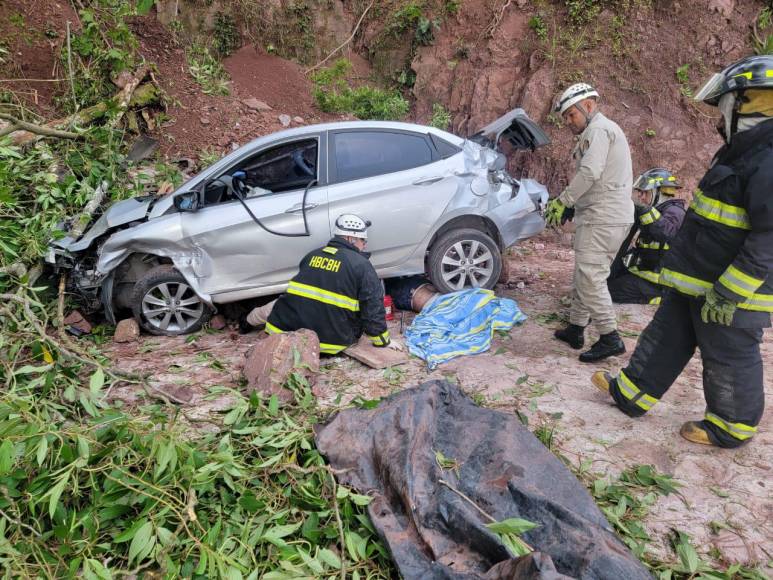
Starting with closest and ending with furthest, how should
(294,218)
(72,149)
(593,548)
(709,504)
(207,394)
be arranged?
(593,548) → (709,504) → (207,394) → (294,218) → (72,149)

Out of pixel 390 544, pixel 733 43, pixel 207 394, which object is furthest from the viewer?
pixel 733 43

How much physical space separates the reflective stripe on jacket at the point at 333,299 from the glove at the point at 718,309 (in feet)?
7.26

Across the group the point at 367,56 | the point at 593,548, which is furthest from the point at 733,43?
the point at 593,548

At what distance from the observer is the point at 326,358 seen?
14.2 feet

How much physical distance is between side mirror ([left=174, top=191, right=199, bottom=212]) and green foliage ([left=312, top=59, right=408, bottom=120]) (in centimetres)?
502

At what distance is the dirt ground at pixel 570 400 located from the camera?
2635 mm

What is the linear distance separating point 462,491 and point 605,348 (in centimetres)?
241

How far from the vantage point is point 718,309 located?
8.98 feet

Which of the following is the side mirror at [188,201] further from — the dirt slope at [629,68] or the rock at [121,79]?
the dirt slope at [629,68]

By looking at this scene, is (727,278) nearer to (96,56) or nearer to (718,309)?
(718,309)

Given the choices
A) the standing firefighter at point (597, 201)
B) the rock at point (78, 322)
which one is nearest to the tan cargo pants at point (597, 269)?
the standing firefighter at point (597, 201)

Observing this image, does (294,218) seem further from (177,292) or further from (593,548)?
(593,548)

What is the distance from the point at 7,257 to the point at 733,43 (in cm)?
944

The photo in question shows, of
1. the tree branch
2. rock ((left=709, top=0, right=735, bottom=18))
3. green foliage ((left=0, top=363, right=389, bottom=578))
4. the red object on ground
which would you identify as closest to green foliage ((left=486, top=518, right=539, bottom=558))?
green foliage ((left=0, top=363, right=389, bottom=578))
